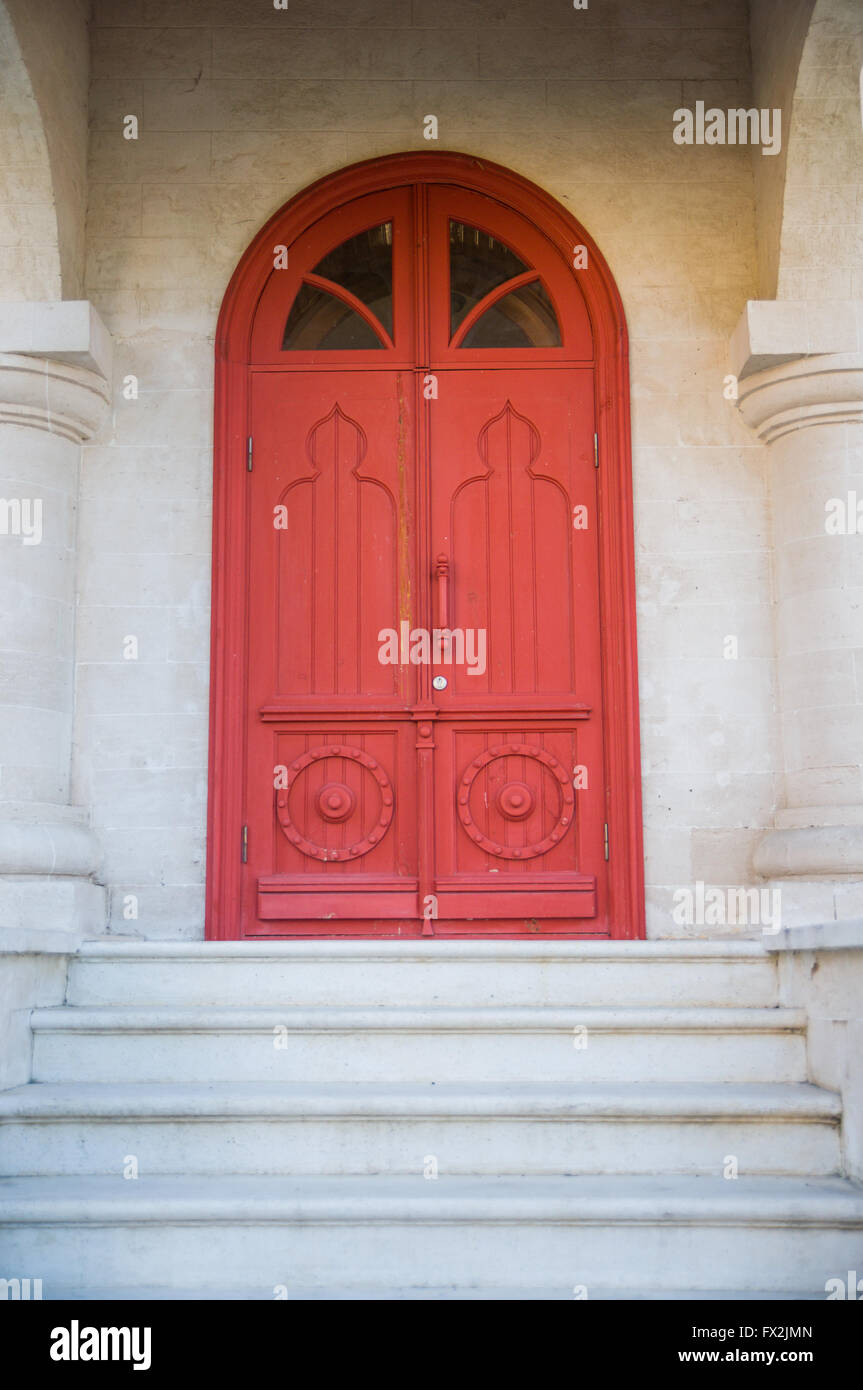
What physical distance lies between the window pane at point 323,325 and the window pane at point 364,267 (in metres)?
0.08

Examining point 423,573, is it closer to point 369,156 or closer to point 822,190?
point 369,156

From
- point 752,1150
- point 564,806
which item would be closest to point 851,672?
point 564,806

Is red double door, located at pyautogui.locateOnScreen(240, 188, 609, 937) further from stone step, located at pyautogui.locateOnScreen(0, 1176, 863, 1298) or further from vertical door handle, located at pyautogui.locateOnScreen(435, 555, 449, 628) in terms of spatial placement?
stone step, located at pyautogui.locateOnScreen(0, 1176, 863, 1298)

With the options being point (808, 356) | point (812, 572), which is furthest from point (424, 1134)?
point (808, 356)

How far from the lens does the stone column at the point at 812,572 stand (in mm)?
5297

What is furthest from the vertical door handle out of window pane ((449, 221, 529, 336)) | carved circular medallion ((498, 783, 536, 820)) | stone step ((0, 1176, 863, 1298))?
stone step ((0, 1176, 863, 1298))

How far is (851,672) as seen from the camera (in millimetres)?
5348

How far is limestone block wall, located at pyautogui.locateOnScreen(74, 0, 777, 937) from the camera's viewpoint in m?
5.65

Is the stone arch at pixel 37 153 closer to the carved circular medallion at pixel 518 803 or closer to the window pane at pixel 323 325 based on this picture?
the window pane at pixel 323 325

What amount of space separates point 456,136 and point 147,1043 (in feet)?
12.9

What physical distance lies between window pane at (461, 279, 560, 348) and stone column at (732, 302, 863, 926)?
0.83m

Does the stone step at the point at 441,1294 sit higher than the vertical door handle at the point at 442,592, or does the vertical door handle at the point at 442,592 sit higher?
the vertical door handle at the point at 442,592

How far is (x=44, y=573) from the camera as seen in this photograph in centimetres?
550

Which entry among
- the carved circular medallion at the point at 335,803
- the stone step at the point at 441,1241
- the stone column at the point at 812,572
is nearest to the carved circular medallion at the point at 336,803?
the carved circular medallion at the point at 335,803
